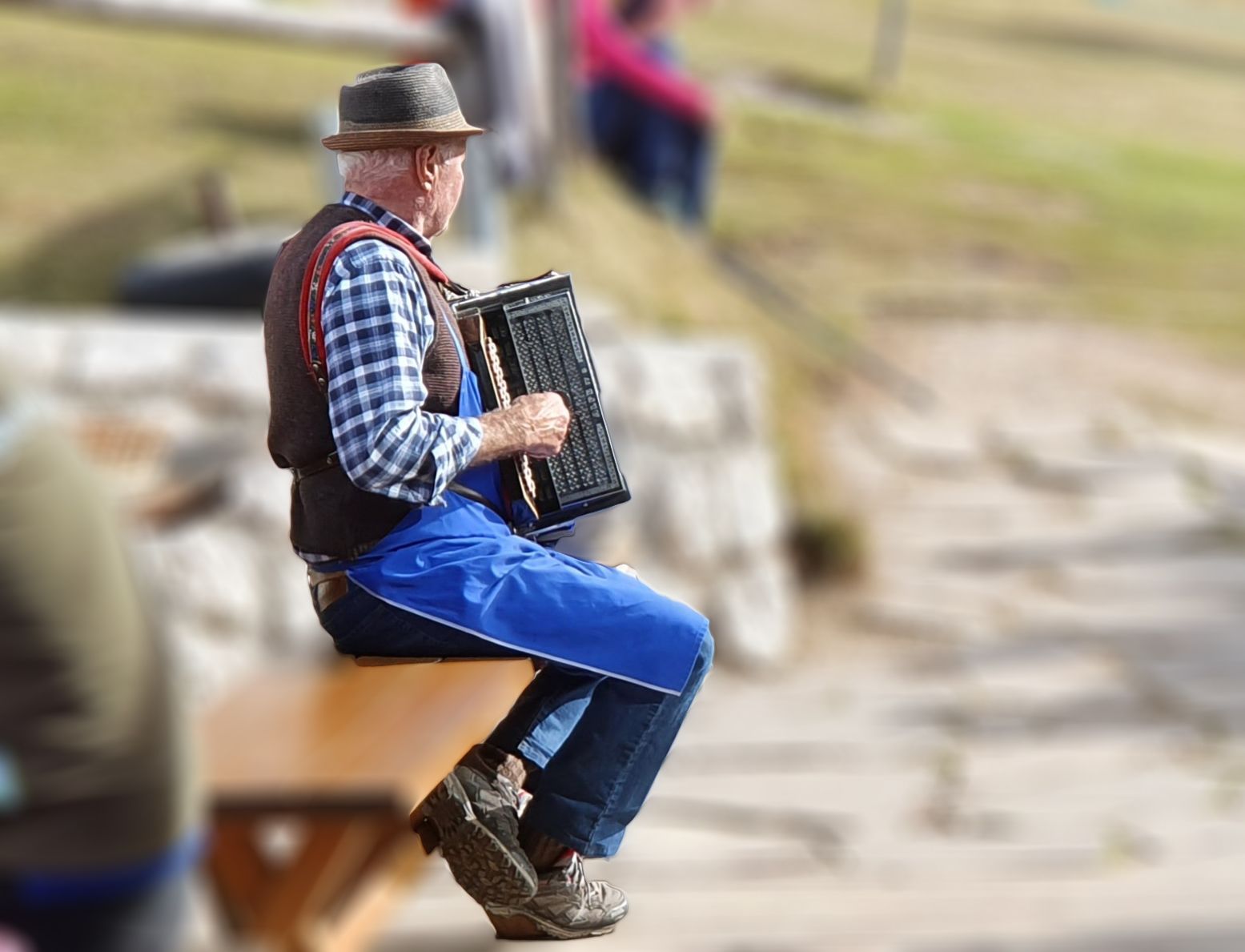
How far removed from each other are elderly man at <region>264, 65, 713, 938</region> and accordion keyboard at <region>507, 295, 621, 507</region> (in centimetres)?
2

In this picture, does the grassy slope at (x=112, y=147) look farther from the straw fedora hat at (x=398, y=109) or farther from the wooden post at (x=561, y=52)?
the straw fedora hat at (x=398, y=109)

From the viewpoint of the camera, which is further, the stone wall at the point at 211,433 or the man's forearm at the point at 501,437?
the stone wall at the point at 211,433

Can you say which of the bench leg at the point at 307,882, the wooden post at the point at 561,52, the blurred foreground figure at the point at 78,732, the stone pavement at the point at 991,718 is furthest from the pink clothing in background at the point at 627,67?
the stone pavement at the point at 991,718

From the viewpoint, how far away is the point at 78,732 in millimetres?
8328

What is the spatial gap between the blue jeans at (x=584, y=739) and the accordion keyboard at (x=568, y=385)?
0.14m

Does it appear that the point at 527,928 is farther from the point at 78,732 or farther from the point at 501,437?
the point at 78,732

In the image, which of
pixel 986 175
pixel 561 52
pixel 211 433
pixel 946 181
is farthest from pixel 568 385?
pixel 986 175

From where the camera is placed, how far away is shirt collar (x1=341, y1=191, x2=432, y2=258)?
117 centimetres

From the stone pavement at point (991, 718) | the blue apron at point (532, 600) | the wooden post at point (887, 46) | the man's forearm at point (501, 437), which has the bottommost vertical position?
the stone pavement at point (991, 718)

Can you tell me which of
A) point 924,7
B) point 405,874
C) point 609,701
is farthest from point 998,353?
point 609,701

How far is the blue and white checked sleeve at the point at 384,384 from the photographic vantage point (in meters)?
1.11

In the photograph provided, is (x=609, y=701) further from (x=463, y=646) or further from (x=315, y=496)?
(x=315, y=496)

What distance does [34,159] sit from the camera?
62.0 feet

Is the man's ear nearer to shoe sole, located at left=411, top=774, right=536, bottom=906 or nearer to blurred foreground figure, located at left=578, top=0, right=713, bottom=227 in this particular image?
shoe sole, located at left=411, top=774, right=536, bottom=906
